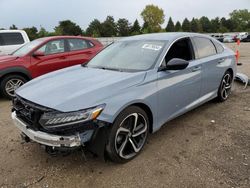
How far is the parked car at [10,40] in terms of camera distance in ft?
30.6

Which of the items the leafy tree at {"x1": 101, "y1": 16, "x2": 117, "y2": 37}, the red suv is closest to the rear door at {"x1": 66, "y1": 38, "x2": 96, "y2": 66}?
the red suv

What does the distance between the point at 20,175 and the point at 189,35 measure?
3389 millimetres

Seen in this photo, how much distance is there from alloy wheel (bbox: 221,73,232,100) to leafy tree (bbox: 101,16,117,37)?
5650cm

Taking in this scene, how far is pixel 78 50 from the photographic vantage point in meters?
7.32

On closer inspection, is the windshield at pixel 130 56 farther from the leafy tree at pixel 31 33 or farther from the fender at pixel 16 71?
the leafy tree at pixel 31 33

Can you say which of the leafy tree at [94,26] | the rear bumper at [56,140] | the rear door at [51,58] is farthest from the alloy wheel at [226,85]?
the leafy tree at [94,26]

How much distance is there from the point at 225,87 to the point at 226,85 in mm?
73

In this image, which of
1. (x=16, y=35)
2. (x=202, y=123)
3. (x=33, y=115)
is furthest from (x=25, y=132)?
(x=16, y=35)

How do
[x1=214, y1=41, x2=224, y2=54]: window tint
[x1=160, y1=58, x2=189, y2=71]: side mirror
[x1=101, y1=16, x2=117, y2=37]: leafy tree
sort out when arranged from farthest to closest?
[x1=101, y1=16, x2=117, y2=37]: leafy tree
[x1=214, y1=41, x2=224, y2=54]: window tint
[x1=160, y1=58, x2=189, y2=71]: side mirror

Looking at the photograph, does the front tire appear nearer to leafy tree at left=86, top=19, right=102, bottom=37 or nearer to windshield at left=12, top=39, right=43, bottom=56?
windshield at left=12, top=39, right=43, bottom=56

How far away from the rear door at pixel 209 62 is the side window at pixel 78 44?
3865mm

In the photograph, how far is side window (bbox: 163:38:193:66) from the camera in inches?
156

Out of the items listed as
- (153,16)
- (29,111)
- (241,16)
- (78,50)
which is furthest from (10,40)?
(241,16)

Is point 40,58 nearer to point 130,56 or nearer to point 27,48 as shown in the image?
point 27,48
